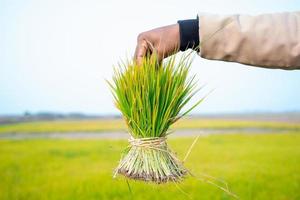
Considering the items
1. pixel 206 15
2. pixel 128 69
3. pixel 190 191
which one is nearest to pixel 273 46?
pixel 206 15

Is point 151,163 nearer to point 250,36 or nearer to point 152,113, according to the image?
point 152,113

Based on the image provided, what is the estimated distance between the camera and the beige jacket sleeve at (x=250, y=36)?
5.44 ft

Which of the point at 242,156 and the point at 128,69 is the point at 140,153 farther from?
the point at 242,156

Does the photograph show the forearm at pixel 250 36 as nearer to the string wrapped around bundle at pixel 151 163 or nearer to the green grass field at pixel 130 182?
the string wrapped around bundle at pixel 151 163

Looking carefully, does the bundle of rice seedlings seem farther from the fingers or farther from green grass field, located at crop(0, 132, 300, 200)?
green grass field, located at crop(0, 132, 300, 200)

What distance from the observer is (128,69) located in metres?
1.70

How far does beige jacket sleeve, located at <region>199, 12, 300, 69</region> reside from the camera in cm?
166

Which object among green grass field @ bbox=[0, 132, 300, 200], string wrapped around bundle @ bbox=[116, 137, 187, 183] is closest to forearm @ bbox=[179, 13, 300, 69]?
string wrapped around bundle @ bbox=[116, 137, 187, 183]

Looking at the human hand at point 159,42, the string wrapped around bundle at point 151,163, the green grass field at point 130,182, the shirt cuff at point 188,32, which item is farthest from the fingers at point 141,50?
the green grass field at point 130,182

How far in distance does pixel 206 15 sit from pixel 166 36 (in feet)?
0.55

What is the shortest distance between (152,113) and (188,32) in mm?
333

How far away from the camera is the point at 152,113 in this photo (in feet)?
5.76

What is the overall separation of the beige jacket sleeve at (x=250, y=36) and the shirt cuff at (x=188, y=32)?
2 cm

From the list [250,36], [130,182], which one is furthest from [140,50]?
[130,182]
